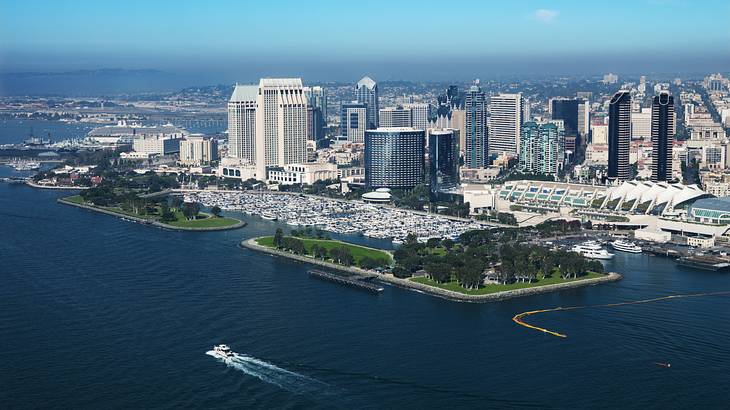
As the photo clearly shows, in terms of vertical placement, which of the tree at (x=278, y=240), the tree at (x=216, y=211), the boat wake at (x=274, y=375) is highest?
the tree at (x=216, y=211)

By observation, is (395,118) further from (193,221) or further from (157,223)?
(157,223)

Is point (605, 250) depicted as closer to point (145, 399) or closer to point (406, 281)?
point (406, 281)

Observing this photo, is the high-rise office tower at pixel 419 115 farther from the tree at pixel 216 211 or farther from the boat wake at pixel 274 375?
the boat wake at pixel 274 375

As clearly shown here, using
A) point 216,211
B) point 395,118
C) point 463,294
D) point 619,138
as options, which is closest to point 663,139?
point 619,138

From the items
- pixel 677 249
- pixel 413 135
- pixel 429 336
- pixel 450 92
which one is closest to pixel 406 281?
pixel 429 336

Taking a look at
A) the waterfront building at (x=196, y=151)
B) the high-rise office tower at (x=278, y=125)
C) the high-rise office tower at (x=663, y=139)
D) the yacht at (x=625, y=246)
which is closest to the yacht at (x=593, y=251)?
the yacht at (x=625, y=246)

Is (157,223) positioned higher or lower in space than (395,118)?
lower

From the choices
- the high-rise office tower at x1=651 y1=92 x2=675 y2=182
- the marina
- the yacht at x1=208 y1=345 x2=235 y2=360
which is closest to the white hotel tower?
the marina
